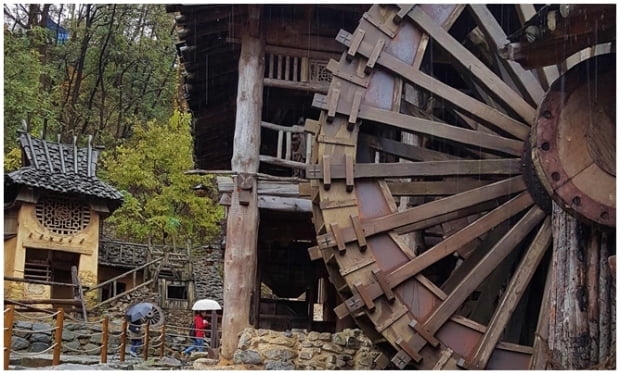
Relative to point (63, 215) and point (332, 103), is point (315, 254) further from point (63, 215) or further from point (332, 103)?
point (63, 215)

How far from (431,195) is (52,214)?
14.3m

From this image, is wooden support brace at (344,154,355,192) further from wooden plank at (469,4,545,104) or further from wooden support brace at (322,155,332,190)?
wooden plank at (469,4,545,104)

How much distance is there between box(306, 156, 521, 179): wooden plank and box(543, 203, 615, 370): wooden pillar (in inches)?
71.1

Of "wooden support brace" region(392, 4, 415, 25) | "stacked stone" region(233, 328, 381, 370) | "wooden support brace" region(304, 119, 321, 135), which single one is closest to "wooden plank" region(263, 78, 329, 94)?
"wooden support brace" region(304, 119, 321, 135)

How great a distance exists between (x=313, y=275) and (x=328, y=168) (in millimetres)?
6685

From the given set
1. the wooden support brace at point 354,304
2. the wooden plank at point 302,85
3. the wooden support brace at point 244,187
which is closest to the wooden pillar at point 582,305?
the wooden support brace at point 354,304

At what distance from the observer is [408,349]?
6.98 m

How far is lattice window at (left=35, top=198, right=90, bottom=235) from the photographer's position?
20.1m

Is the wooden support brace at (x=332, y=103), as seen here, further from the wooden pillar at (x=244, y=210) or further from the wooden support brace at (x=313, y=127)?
the wooden pillar at (x=244, y=210)

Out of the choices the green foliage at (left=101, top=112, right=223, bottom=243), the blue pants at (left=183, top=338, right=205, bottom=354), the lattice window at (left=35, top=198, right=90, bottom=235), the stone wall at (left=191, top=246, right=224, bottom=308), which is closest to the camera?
the blue pants at (left=183, top=338, right=205, bottom=354)

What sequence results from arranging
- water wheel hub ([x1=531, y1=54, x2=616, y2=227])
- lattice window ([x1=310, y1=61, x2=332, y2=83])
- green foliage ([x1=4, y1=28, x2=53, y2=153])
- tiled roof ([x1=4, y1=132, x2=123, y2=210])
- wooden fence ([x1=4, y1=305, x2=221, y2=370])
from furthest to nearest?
1. green foliage ([x1=4, y1=28, x2=53, y2=153])
2. tiled roof ([x1=4, y1=132, x2=123, y2=210])
3. lattice window ([x1=310, y1=61, x2=332, y2=83])
4. wooden fence ([x1=4, y1=305, x2=221, y2=370])
5. water wheel hub ([x1=531, y1=54, x2=616, y2=227])

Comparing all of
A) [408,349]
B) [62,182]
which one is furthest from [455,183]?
[62,182]

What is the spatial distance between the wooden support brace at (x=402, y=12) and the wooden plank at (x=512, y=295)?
2160 mm

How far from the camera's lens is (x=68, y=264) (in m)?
21.5
